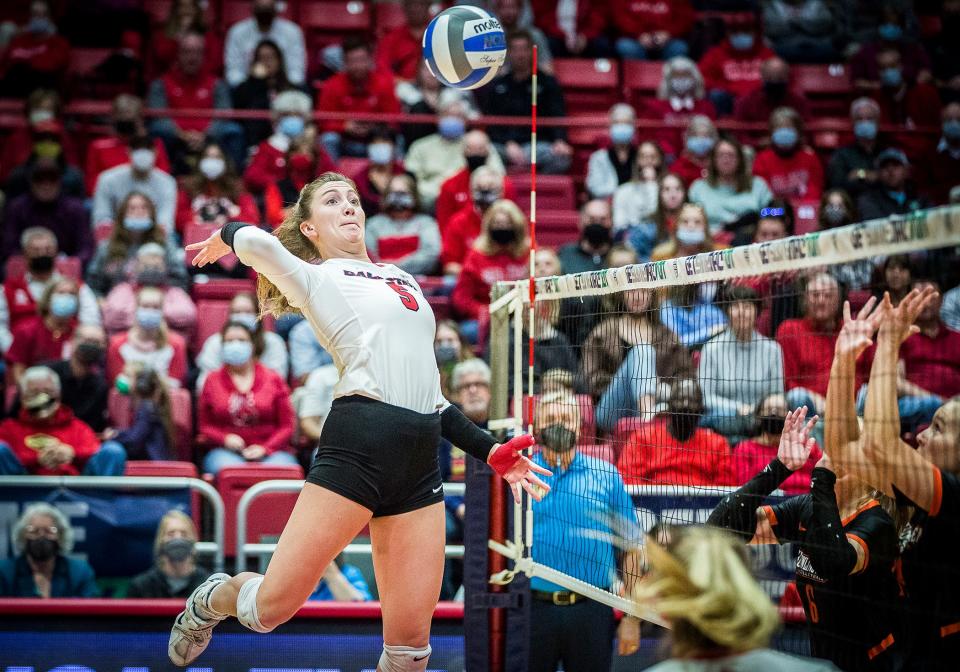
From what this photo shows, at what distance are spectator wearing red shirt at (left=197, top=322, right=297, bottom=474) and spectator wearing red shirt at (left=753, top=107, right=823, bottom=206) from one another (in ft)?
18.2

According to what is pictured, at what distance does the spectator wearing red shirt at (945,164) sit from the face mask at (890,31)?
1465 millimetres

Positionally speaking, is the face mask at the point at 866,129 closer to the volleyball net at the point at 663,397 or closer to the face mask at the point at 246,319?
the volleyball net at the point at 663,397

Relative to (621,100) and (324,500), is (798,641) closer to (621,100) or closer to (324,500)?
(324,500)

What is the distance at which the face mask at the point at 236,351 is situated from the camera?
329 inches

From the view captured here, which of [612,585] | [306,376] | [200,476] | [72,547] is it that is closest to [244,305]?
[306,376]

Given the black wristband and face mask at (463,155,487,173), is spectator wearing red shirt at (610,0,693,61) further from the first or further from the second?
the black wristband

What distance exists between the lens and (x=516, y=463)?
4.54m

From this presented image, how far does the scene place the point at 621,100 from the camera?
42.3 feet

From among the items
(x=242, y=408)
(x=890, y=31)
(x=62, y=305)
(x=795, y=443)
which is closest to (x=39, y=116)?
(x=62, y=305)

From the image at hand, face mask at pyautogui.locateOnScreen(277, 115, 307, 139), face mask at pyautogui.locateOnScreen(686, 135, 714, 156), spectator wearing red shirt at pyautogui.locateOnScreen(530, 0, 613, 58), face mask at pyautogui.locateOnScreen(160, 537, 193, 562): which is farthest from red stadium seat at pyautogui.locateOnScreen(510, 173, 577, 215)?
face mask at pyautogui.locateOnScreen(160, 537, 193, 562)

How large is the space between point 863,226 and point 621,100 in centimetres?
958

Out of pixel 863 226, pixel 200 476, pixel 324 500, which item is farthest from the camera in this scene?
pixel 200 476

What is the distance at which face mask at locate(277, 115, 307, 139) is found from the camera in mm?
10914

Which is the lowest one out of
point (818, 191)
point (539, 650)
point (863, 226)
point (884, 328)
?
point (539, 650)
